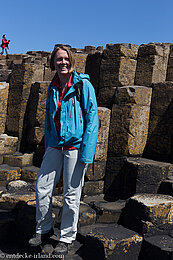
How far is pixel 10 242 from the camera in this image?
13.5 feet

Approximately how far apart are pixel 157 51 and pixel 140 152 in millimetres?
2303

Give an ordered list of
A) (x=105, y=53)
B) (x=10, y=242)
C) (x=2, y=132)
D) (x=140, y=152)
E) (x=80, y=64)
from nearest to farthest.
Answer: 1. (x=10, y=242)
2. (x=140, y=152)
3. (x=105, y=53)
4. (x=80, y=64)
5. (x=2, y=132)

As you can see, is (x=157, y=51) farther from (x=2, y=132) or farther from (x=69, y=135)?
(x=2, y=132)

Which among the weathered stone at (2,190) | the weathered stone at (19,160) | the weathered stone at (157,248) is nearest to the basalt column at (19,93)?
the weathered stone at (19,160)

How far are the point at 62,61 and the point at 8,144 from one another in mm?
4665

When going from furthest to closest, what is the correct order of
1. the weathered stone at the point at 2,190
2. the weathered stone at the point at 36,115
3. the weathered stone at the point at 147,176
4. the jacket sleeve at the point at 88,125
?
the weathered stone at the point at 36,115
the weathered stone at the point at 2,190
the weathered stone at the point at 147,176
the jacket sleeve at the point at 88,125

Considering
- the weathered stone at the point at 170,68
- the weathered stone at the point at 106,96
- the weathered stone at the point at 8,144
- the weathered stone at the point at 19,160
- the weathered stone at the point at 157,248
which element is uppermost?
the weathered stone at the point at 170,68

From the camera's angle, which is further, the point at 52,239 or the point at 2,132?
the point at 2,132

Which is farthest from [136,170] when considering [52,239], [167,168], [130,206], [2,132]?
[2,132]

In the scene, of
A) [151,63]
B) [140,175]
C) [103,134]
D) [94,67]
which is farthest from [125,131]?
[94,67]

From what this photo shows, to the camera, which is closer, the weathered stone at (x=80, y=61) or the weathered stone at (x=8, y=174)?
the weathered stone at (x=8, y=174)

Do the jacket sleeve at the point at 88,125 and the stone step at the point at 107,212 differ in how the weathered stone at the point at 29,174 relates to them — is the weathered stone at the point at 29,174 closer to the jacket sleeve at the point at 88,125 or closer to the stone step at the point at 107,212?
the stone step at the point at 107,212

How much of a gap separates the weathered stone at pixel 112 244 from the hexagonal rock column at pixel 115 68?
341 cm

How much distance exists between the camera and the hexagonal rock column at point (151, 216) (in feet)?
12.5
